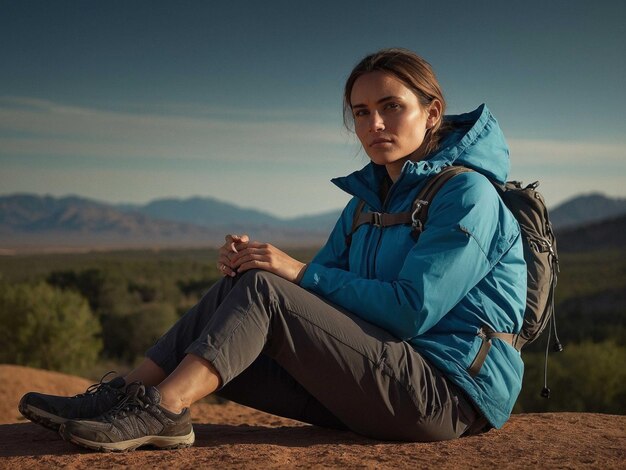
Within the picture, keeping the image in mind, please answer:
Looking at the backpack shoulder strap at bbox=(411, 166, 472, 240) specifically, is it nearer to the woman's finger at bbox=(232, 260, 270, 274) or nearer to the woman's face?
the woman's face

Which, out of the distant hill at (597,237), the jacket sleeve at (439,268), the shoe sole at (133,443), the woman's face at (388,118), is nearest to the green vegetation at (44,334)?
the shoe sole at (133,443)

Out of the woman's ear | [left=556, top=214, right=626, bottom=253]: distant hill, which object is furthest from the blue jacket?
[left=556, top=214, right=626, bottom=253]: distant hill

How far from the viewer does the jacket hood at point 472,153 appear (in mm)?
3398

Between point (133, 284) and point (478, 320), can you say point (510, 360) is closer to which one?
point (478, 320)

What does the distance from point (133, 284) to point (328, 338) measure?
3570cm

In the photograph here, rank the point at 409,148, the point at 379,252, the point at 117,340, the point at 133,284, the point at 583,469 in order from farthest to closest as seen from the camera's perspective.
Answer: the point at 133,284
the point at 117,340
the point at 409,148
the point at 379,252
the point at 583,469

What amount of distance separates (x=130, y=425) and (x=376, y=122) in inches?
70.8

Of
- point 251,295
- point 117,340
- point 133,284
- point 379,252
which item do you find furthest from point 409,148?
point 133,284

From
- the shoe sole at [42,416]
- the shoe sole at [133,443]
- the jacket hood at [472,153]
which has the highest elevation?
the jacket hood at [472,153]

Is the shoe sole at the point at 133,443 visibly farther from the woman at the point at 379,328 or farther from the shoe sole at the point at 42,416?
the shoe sole at the point at 42,416

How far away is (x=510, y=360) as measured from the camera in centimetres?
324

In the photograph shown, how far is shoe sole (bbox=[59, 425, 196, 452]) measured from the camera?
299 centimetres

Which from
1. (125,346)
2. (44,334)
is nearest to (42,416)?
(44,334)

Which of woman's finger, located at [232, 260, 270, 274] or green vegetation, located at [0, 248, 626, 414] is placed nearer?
woman's finger, located at [232, 260, 270, 274]
